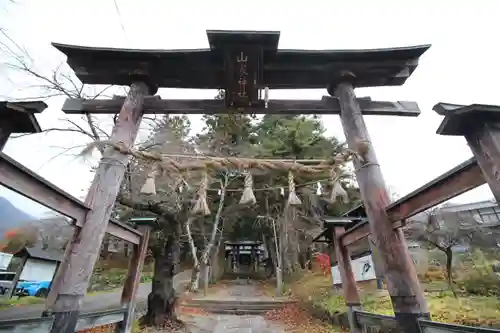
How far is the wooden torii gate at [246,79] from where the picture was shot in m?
3.62

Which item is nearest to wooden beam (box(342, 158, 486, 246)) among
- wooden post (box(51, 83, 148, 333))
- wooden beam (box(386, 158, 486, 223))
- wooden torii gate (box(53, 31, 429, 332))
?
wooden beam (box(386, 158, 486, 223))

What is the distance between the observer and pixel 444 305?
22.0 feet

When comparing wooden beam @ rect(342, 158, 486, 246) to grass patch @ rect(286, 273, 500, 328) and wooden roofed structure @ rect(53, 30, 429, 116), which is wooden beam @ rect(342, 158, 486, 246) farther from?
grass patch @ rect(286, 273, 500, 328)

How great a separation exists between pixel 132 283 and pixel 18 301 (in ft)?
39.5

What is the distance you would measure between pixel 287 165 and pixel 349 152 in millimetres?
866

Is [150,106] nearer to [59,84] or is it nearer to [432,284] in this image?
[59,84]

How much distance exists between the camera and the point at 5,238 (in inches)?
816

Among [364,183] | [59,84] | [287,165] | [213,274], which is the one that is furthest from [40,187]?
[213,274]

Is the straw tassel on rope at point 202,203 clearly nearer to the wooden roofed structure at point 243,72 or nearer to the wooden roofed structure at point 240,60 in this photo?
the wooden roofed structure at point 243,72

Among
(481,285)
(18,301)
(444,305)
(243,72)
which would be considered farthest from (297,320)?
(18,301)

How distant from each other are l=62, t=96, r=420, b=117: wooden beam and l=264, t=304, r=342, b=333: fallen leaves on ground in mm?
7392

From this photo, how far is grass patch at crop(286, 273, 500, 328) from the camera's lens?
565 centimetres

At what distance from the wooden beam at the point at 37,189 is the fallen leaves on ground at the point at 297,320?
8.52 m

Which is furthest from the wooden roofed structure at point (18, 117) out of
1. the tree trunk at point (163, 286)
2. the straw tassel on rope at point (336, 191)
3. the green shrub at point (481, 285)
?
the green shrub at point (481, 285)
